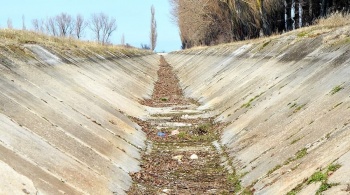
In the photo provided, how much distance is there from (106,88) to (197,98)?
465 centimetres

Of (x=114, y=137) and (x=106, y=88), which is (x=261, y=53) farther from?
(x=114, y=137)

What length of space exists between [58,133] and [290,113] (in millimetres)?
4829

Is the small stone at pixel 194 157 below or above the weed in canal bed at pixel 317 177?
below

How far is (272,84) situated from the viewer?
48.0ft

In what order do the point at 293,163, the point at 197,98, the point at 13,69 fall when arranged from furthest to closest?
the point at 197,98
the point at 13,69
the point at 293,163

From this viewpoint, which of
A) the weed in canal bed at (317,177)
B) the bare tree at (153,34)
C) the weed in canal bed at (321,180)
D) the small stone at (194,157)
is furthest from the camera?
the bare tree at (153,34)

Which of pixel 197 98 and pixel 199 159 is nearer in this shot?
pixel 199 159

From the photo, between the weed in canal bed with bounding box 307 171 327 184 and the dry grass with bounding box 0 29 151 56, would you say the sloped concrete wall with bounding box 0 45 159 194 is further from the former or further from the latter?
the weed in canal bed with bounding box 307 171 327 184

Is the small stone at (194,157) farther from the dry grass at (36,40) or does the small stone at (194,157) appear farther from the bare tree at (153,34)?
the bare tree at (153,34)

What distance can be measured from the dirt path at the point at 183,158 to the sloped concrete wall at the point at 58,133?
348 mm

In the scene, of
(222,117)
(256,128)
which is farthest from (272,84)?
(256,128)

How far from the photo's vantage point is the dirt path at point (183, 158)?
8.41m

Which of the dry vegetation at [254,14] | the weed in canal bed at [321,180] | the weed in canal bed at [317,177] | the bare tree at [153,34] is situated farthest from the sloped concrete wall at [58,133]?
the bare tree at [153,34]

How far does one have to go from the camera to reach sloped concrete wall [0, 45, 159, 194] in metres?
6.82
